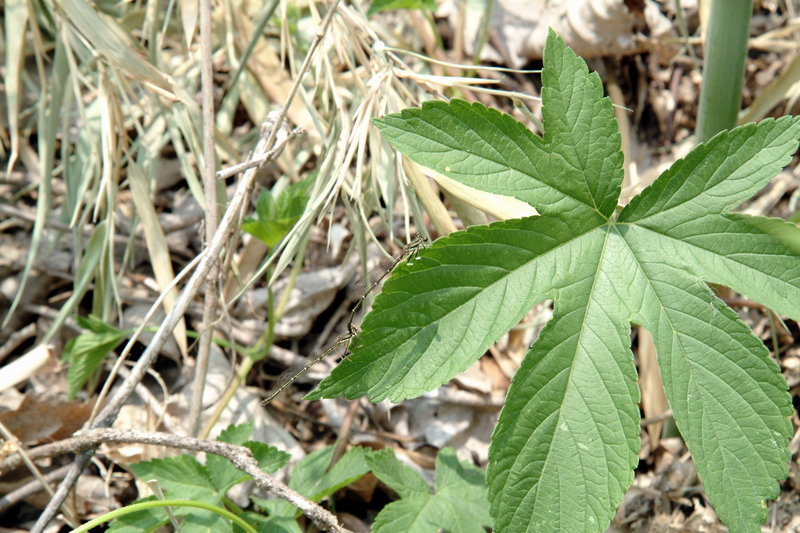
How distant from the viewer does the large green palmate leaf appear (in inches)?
42.9

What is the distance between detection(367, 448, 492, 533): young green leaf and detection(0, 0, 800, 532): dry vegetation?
0.35 meters

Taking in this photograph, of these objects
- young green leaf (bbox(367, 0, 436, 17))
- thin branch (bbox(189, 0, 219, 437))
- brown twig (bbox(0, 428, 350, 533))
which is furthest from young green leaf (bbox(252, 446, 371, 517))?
young green leaf (bbox(367, 0, 436, 17))

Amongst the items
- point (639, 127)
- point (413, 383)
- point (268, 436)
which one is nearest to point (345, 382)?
point (413, 383)

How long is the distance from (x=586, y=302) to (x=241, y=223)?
0.79 meters

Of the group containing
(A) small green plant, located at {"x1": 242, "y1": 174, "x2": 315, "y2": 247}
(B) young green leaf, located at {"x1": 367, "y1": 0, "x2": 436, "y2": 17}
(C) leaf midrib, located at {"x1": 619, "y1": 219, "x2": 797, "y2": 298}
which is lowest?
(A) small green plant, located at {"x1": 242, "y1": 174, "x2": 315, "y2": 247}

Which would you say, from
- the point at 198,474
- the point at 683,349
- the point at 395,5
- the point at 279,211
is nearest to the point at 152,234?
the point at 279,211

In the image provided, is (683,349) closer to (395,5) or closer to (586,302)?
(586,302)

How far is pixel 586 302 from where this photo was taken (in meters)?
1.15

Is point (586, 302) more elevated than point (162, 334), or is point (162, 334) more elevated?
point (586, 302)

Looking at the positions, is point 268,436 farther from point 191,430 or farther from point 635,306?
point 635,306

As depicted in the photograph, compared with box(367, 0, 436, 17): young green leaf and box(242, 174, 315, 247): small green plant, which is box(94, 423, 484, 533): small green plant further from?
box(367, 0, 436, 17): young green leaf

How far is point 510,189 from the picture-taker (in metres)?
1.17

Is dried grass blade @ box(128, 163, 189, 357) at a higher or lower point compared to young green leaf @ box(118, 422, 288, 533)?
higher

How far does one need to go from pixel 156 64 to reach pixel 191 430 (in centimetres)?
101
